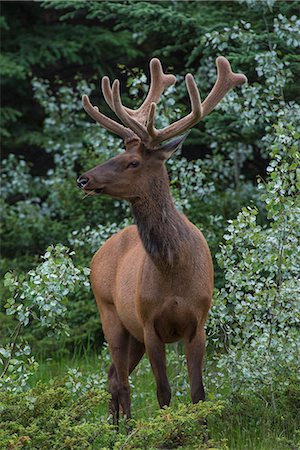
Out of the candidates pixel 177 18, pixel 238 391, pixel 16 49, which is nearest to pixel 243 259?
pixel 238 391

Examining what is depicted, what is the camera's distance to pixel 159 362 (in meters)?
6.63

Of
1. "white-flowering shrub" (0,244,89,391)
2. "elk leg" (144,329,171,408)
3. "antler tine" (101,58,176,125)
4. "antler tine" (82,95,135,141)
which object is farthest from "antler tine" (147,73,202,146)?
"elk leg" (144,329,171,408)

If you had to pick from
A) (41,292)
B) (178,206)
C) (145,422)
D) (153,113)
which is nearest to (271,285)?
(153,113)

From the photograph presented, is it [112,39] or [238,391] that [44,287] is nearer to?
[238,391]

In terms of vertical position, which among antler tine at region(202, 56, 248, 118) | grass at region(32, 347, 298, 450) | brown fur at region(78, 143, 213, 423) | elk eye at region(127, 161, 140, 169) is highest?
antler tine at region(202, 56, 248, 118)

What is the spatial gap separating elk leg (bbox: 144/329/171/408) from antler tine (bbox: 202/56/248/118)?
151 centimetres

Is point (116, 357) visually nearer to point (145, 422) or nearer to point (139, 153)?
point (139, 153)

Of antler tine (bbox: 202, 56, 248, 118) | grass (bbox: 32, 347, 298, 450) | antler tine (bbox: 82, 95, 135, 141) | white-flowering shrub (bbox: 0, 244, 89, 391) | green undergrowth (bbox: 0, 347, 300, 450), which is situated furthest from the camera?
antler tine (bbox: 202, 56, 248, 118)

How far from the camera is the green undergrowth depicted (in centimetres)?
530

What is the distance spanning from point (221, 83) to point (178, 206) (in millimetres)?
1946

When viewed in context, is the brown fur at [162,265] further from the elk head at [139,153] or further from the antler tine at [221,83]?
the antler tine at [221,83]

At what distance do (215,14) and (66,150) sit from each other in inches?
107

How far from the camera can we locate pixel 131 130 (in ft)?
22.3

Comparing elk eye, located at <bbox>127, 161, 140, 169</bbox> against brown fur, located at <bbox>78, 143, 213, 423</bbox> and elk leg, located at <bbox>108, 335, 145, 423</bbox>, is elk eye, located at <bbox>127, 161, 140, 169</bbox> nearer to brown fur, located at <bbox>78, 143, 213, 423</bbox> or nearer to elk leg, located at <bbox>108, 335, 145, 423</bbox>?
brown fur, located at <bbox>78, 143, 213, 423</bbox>
